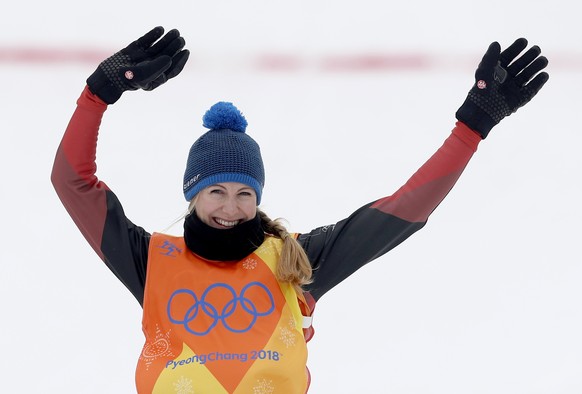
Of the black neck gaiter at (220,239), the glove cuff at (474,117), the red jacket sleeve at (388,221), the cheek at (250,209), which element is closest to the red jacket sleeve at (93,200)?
the black neck gaiter at (220,239)

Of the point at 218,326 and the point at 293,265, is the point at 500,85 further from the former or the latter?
the point at 218,326

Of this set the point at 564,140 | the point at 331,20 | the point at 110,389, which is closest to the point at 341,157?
the point at 331,20

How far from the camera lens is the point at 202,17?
12.1 feet

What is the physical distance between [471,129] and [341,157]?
139 centimetres

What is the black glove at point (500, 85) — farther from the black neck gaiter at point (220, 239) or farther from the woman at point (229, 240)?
the black neck gaiter at point (220, 239)

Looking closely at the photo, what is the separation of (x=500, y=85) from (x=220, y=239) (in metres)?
0.76

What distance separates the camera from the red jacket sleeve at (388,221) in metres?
2.23

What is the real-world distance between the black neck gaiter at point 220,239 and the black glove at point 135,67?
35cm

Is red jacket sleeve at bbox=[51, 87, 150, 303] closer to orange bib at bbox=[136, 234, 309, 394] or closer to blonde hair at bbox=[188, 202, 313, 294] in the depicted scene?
orange bib at bbox=[136, 234, 309, 394]

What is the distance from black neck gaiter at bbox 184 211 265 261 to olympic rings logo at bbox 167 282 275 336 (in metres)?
0.08

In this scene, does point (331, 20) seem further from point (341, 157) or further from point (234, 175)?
point (234, 175)

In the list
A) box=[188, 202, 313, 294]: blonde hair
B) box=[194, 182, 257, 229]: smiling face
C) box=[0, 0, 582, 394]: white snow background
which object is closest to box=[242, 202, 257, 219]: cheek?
box=[194, 182, 257, 229]: smiling face

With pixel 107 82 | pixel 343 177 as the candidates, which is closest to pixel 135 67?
pixel 107 82

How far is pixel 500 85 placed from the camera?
7.29 feet
